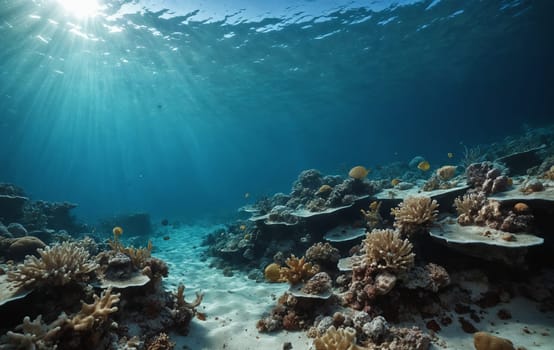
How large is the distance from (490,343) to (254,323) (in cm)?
427

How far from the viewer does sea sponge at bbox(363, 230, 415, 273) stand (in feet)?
15.4

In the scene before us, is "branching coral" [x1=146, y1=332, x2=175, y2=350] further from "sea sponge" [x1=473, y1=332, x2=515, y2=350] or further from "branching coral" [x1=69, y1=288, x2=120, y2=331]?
"sea sponge" [x1=473, y1=332, x2=515, y2=350]

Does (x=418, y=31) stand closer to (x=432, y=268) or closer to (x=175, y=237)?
(x=432, y=268)

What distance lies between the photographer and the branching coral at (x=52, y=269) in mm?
4059

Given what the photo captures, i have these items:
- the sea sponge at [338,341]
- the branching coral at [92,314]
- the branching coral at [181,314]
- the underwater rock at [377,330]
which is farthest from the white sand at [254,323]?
the branching coral at [92,314]

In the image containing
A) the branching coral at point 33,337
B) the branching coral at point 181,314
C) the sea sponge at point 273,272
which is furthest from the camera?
the sea sponge at point 273,272

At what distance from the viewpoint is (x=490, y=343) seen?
3.65m

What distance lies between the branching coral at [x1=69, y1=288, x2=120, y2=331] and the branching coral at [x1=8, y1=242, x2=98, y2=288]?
38.1 inches

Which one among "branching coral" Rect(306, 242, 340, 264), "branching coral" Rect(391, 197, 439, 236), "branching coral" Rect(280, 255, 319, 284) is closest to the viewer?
"branching coral" Rect(391, 197, 439, 236)

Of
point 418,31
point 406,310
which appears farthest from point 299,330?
point 418,31

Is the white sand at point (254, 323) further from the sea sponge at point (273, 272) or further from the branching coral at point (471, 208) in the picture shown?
the branching coral at point (471, 208)

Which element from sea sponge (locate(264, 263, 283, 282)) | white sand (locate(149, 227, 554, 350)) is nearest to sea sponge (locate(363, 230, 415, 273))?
white sand (locate(149, 227, 554, 350))

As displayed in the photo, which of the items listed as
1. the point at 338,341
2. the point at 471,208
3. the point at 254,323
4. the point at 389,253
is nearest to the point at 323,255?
the point at 254,323

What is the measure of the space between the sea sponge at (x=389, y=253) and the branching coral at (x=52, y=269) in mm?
5188
